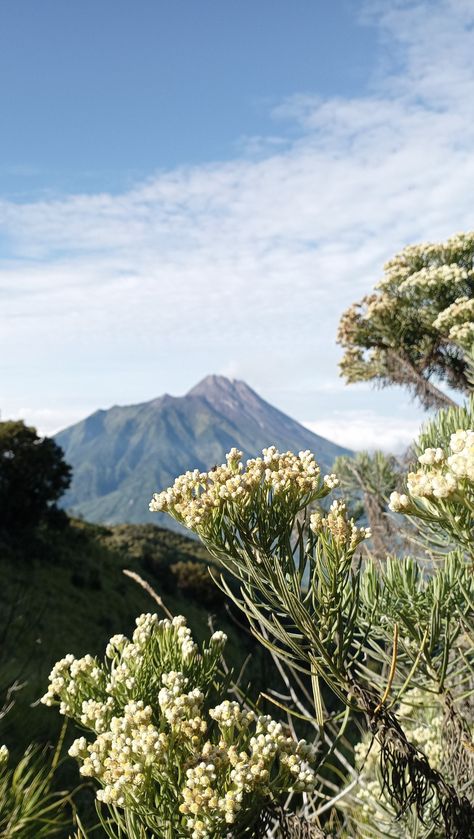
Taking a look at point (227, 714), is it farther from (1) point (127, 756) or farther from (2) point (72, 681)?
(2) point (72, 681)

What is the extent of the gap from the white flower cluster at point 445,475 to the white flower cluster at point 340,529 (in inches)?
7.7

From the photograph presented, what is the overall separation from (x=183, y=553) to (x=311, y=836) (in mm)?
52215

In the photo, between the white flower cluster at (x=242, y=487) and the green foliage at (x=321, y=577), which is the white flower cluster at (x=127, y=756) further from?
the white flower cluster at (x=242, y=487)

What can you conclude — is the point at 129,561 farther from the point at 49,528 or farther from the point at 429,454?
the point at 429,454

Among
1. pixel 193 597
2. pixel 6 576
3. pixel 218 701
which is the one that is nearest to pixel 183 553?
pixel 193 597

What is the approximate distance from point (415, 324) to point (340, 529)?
18.0ft

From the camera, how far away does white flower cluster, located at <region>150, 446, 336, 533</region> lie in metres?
2.15

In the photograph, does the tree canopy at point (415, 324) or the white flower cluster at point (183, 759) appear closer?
the white flower cluster at point (183, 759)

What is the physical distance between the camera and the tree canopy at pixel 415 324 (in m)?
6.66

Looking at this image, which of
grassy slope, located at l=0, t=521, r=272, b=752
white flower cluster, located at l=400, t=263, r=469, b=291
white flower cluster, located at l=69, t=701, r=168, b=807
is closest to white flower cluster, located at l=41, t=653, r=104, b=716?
white flower cluster, located at l=69, t=701, r=168, b=807

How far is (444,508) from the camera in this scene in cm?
191

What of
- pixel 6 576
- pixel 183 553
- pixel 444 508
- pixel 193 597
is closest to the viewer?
pixel 444 508

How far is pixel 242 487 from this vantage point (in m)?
2.14

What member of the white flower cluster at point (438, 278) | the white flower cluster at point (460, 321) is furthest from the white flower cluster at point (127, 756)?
the white flower cluster at point (438, 278)
